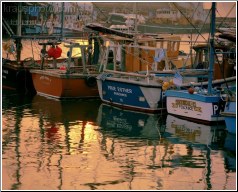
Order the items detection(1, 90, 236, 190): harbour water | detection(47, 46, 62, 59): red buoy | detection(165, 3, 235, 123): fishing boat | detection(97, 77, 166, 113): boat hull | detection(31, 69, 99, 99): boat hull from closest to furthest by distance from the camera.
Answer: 1. detection(1, 90, 236, 190): harbour water
2. detection(165, 3, 235, 123): fishing boat
3. detection(97, 77, 166, 113): boat hull
4. detection(31, 69, 99, 99): boat hull
5. detection(47, 46, 62, 59): red buoy

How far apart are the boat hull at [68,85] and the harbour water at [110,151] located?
2214mm

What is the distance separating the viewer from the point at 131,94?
22047 millimetres

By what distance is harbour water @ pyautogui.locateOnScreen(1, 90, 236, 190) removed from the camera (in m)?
12.8

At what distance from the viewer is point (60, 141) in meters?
16.8

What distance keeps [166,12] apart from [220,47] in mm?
24697

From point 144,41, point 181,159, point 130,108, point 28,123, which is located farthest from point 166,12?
point 181,159

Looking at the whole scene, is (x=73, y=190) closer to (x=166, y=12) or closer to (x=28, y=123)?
(x=28, y=123)

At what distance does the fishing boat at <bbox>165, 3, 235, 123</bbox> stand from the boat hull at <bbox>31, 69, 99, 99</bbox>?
492 cm

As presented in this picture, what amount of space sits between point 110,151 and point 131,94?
260 inches

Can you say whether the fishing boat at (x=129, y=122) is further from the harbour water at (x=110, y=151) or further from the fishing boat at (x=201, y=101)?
the fishing boat at (x=201, y=101)

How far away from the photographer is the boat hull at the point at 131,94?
70.3ft

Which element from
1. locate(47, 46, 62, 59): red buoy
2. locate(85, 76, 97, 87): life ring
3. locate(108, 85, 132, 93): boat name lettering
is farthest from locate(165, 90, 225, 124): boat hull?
locate(47, 46, 62, 59): red buoy

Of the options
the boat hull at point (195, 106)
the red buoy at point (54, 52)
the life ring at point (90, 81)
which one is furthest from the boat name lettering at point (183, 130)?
the red buoy at point (54, 52)

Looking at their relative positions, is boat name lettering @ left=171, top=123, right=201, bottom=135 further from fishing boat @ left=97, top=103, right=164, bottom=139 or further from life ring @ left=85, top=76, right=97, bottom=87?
A: life ring @ left=85, top=76, right=97, bottom=87
